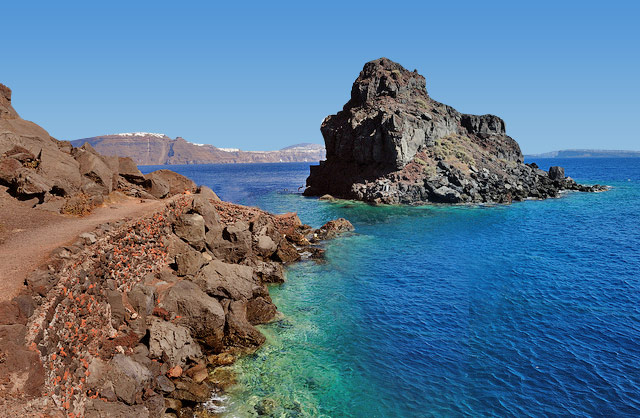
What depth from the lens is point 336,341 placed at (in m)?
21.4

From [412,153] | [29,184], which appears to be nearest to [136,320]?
[29,184]

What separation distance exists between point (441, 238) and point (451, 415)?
31719mm

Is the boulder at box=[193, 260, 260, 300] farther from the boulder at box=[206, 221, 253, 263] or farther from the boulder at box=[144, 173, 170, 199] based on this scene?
the boulder at box=[144, 173, 170, 199]

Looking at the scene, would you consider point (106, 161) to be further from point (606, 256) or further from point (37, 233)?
point (606, 256)

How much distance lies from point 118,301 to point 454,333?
17.4 meters

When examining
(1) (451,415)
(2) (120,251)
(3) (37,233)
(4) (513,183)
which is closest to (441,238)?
(1) (451,415)

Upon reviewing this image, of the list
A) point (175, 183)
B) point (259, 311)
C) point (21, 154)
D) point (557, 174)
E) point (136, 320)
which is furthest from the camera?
point (557, 174)

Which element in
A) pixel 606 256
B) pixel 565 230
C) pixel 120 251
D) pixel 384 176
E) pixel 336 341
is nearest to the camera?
pixel 120 251

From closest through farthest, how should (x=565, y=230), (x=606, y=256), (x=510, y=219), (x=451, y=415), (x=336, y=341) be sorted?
(x=451, y=415) < (x=336, y=341) < (x=606, y=256) < (x=565, y=230) < (x=510, y=219)

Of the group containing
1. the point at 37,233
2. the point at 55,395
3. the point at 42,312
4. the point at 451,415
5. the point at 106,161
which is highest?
the point at 106,161

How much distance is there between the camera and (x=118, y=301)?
17312mm

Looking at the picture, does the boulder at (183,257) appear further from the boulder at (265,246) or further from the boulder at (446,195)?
the boulder at (446,195)

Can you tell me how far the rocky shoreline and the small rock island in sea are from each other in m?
51.2

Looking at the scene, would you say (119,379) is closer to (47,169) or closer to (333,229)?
(47,169)
